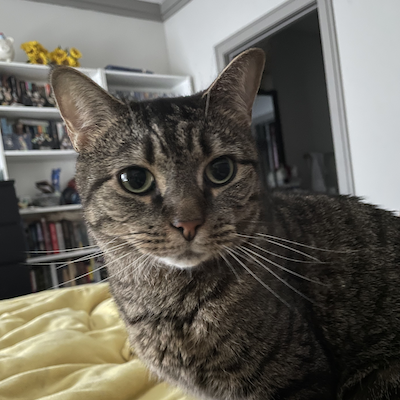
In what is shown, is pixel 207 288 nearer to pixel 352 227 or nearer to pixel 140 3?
pixel 352 227

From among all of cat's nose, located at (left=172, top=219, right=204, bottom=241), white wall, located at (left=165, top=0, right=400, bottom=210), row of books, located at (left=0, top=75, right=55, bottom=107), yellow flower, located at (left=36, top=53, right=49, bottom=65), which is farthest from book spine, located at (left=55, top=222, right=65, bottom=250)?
cat's nose, located at (left=172, top=219, right=204, bottom=241)

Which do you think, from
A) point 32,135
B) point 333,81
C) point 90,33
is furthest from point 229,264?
point 90,33

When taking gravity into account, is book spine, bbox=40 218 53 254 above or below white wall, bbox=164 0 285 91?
below

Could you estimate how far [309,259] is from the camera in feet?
2.65

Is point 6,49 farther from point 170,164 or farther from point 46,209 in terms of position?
point 170,164

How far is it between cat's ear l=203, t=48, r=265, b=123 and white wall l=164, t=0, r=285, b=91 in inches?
86.3

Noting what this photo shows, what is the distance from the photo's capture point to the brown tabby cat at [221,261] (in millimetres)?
687

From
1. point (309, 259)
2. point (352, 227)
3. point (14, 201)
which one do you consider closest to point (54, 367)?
point (309, 259)

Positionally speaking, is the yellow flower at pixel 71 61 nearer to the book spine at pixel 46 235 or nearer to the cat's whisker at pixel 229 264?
the book spine at pixel 46 235

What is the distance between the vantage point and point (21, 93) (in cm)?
305

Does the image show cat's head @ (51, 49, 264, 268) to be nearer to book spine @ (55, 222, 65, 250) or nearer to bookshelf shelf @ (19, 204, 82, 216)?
bookshelf shelf @ (19, 204, 82, 216)

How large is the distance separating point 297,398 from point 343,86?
7.21 feet

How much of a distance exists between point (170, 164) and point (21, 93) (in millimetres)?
2841

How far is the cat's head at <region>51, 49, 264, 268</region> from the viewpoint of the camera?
0.70 m
